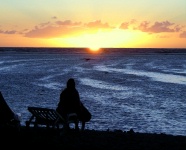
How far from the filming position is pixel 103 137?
12203 millimetres

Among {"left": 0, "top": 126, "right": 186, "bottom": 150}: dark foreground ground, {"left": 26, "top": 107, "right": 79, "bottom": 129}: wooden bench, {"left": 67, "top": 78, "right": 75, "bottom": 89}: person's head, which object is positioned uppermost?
{"left": 67, "top": 78, "right": 75, "bottom": 89}: person's head

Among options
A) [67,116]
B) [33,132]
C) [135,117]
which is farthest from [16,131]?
[135,117]

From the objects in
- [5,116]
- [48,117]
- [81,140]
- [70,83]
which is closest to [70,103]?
[70,83]

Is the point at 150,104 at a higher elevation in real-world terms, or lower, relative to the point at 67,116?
lower

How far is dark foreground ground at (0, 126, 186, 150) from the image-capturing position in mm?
10586

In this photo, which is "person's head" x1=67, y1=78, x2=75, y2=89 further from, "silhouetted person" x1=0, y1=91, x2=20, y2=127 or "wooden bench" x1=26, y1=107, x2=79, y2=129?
"silhouetted person" x1=0, y1=91, x2=20, y2=127

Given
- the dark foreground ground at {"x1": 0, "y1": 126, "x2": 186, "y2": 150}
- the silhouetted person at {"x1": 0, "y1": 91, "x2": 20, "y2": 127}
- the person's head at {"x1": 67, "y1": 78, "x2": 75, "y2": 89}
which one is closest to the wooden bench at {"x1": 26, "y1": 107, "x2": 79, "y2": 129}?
the dark foreground ground at {"x1": 0, "y1": 126, "x2": 186, "y2": 150}

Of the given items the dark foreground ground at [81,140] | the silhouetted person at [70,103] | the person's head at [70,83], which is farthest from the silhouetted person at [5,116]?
the person's head at [70,83]

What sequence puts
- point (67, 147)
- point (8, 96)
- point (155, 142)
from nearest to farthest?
point (67, 147)
point (155, 142)
point (8, 96)

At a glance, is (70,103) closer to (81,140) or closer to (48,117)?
(48,117)

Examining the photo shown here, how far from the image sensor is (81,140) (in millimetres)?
11531

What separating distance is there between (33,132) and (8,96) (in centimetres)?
1859

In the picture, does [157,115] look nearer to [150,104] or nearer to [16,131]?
[150,104]

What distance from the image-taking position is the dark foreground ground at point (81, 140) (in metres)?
10.6
